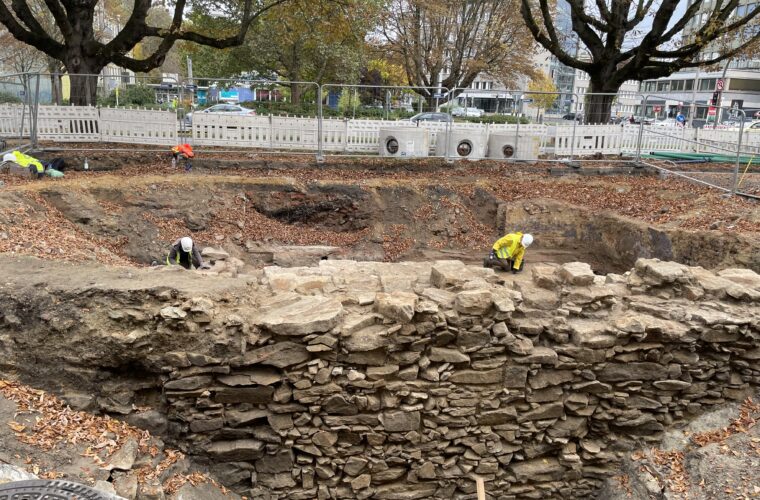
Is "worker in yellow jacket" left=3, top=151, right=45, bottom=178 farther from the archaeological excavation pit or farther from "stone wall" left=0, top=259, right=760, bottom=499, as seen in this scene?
"stone wall" left=0, top=259, right=760, bottom=499

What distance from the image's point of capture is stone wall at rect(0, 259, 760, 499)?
600 centimetres

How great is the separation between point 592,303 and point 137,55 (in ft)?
161

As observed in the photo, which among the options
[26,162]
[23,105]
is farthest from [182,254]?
[23,105]

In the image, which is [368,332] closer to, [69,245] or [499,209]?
[69,245]

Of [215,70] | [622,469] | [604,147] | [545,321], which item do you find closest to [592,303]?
A: [545,321]

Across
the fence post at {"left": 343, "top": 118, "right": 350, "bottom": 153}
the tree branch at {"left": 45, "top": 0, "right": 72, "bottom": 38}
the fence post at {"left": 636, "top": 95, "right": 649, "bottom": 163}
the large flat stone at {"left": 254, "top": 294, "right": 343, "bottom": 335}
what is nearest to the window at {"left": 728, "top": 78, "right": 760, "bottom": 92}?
the fence post at {"left": 636, "top": 95, "right": 649, "bottom": 163}

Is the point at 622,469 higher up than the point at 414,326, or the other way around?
the point at 414,326

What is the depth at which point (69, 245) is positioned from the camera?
868 centimetres

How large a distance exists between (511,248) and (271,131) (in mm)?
9235

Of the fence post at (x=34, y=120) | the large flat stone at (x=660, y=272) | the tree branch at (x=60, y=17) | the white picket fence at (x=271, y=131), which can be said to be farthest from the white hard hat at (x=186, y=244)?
the tree branch at (x=60, y=17)

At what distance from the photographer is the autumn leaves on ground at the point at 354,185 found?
11.2 m

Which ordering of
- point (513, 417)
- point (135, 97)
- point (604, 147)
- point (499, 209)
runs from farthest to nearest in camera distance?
1. point (135, 97)
2. point (604, 147)
3. point (499, 209)
4. point (513, 417)

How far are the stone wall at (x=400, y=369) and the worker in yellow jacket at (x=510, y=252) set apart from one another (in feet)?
8.05

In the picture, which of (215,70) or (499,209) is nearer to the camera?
(499,209)
